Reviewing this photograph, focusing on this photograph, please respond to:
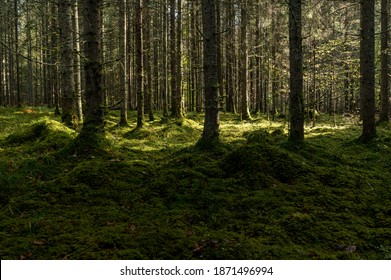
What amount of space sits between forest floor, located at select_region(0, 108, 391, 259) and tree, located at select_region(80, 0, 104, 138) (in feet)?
1.95

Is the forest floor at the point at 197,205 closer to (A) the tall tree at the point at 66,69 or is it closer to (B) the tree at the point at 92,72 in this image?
(B) the tree at the point at 92,72

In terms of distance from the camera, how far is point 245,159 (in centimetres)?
695

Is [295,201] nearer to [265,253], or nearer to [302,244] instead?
[302,244]

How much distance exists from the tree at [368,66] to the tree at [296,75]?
12.7 feet

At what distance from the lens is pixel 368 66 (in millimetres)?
11406

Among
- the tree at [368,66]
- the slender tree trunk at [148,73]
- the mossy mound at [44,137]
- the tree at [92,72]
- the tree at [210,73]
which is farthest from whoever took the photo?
the slender tree trunk at [148,73]

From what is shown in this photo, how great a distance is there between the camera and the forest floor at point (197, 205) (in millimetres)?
4242

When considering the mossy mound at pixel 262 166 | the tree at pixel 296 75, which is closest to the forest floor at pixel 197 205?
the mossy mound at pixel 262 166

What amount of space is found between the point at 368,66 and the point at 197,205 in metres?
8.86

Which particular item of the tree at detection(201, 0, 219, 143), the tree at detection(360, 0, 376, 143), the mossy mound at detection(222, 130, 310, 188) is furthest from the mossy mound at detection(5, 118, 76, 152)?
the tree at detection(360, 0, 376, 143)

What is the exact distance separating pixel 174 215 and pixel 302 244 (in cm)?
189

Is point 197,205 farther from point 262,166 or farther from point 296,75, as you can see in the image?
point 296,75

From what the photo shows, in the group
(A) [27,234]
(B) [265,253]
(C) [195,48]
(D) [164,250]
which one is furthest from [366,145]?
(C) [195,48]

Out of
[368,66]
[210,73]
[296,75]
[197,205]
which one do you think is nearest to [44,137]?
[210,73]
